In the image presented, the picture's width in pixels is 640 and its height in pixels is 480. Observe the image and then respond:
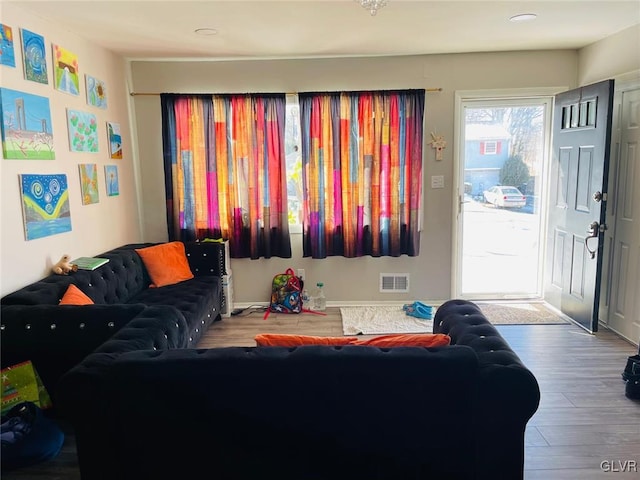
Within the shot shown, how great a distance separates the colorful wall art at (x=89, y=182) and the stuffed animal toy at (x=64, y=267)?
1.99 ft

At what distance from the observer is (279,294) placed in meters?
4.64

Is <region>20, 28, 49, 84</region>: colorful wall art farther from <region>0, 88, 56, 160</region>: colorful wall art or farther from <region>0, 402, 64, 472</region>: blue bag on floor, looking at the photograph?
<region>0, 402, 64, 472</region>: blue bag on floor

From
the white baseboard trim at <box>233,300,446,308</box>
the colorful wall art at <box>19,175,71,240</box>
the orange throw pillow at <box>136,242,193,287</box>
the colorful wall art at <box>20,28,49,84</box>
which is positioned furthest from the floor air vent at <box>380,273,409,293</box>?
the colorful wall art at <box>20,28,49,84</box>

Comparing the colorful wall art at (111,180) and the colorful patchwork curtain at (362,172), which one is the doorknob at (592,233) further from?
the colorful wall art at (111,180)

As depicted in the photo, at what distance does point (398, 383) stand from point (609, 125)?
3.14 metres

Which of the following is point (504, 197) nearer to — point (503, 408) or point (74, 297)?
point (503, 408)

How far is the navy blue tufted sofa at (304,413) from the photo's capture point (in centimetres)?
158

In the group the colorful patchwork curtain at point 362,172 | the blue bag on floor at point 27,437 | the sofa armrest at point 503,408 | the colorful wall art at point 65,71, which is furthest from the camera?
the colorful patchwork curtain at point 362,172

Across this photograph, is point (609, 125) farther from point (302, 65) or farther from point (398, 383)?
point (398, 383)

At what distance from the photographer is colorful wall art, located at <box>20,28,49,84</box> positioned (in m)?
2.90

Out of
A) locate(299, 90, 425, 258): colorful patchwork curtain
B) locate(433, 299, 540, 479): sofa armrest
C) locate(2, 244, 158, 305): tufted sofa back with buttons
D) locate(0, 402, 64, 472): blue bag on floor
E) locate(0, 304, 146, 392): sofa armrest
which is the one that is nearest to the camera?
locate(433, 299, 540, 479): sofa armrest

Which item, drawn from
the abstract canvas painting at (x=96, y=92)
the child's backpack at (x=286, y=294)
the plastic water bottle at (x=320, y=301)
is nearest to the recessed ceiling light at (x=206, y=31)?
the abstract canvas painting at (x=96, y=92)

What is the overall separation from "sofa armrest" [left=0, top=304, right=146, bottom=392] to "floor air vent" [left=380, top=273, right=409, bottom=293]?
285 cm

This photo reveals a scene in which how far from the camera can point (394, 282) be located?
4.81 m
